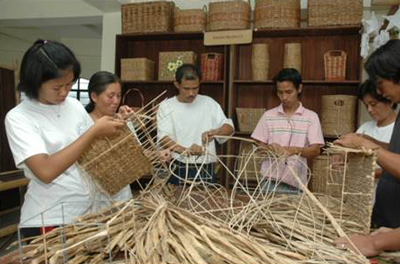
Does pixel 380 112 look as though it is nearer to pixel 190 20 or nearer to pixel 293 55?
pixel 293 55

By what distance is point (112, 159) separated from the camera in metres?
1.12

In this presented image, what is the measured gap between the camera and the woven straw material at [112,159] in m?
1.11

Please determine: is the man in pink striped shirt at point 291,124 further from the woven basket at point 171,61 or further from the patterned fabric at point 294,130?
the woven basket at point 171,61

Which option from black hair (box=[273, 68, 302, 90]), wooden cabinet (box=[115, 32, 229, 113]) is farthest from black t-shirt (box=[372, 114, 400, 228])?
wooden cabinet (box=[115, 32, 229, 113])

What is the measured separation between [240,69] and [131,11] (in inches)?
49.6

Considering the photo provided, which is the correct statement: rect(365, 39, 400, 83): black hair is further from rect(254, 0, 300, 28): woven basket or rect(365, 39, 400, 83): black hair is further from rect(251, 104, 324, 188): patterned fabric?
rect(254, 0, 300, 28): woven basket

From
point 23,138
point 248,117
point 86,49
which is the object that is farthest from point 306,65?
point 86,49

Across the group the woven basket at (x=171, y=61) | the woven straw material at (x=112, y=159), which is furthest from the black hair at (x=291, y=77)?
the woven straw material at (x=112, y=159)

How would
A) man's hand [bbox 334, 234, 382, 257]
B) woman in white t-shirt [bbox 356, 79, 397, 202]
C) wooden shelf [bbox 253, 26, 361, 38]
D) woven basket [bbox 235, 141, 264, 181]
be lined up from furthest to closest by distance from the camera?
wooden shelf [bbox 253, 26, 361, 38] < woman in white t-shirt [bbox 356, 79, 397, 202] < woven basket [bbox 235, 141, 264, 181] < man's hand [bbox 334, 234, 382, 257]

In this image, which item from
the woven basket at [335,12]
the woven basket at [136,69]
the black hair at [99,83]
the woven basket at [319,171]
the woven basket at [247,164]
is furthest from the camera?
the woven basket at [136,69]

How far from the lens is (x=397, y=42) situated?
3.60ft

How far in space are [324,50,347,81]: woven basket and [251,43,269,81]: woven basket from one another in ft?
1.75

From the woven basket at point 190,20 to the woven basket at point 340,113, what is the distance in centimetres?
139

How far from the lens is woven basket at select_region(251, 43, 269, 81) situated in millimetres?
3178
